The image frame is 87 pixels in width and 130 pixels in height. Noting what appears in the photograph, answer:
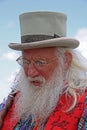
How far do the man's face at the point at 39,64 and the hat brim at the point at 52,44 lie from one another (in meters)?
0.06

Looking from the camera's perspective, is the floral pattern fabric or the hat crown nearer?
the floral pattern fabric

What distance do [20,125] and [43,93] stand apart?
1.21ft

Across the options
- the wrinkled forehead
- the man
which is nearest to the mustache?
the man

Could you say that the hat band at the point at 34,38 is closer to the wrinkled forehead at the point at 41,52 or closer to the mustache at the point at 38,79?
the wrinkled forehead at the point at 41,52

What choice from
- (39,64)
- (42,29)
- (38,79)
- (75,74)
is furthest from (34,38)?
(75,74)

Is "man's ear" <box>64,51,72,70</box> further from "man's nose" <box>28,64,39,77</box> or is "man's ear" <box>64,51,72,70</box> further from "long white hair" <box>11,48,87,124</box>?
"man's nose" <box>28,64,39,77</box>

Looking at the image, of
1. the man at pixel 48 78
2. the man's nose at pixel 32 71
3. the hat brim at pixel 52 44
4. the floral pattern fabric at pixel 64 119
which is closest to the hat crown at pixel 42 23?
the man at pixel 48 78

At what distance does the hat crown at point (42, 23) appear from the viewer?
13.3ft

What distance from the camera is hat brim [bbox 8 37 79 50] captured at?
3.90m

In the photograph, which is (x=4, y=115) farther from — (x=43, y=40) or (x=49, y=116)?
(x=43, y=40)

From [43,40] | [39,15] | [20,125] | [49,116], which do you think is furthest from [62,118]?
[39,15]

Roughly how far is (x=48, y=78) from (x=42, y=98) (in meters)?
0.21

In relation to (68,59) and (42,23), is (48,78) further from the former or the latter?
(42,23)

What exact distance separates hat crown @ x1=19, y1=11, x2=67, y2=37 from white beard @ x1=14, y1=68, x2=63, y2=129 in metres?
0.37
